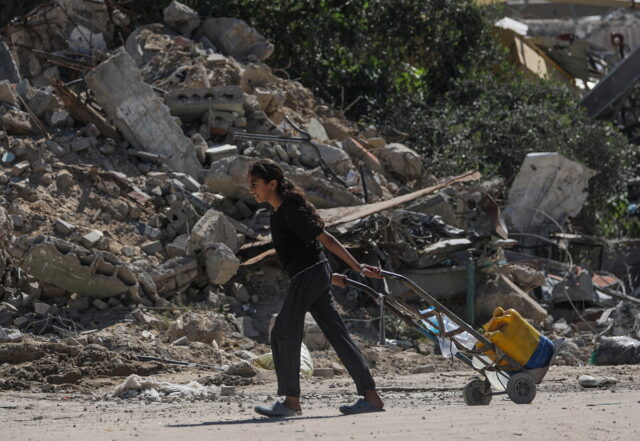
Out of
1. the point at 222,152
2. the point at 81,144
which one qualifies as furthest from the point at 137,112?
the point at 222,152

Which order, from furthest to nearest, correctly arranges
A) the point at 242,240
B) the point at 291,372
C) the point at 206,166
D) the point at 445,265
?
the point at 206,166
the point at 445,265
the point at 242,240
the point at 291,372

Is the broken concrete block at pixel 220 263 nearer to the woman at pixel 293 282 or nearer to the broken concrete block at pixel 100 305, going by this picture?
the broken concrete block at pixel 100 305

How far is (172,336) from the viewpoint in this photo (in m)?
9.41

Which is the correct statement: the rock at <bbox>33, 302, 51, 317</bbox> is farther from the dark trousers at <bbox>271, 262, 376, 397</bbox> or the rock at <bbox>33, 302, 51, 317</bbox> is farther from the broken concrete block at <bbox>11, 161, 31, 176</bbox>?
the dark trousers at <bbox>271, 262, 376, 397</bbox>

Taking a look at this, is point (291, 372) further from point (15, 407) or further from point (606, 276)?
point (606, 276)

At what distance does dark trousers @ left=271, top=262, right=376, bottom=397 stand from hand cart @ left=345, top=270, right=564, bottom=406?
50cm

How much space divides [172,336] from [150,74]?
6.23 meters

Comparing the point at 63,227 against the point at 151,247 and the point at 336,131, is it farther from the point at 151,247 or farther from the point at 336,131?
the point at 336,131

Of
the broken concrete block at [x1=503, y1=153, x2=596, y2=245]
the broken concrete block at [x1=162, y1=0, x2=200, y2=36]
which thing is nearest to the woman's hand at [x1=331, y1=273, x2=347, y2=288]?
the broken concrete block at [x1=503, y1=153, x2=596, y2=245]

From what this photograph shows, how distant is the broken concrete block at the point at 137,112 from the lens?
12625 millimetres

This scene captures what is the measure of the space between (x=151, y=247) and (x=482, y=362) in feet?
17.6

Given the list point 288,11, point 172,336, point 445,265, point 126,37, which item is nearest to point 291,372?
point 172,336

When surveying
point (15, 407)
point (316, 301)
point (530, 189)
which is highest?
point (530, 189)

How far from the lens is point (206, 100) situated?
13391 mm
